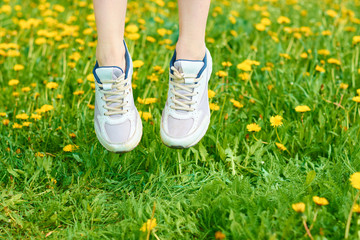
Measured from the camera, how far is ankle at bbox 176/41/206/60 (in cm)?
163

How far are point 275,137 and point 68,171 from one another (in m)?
0.97

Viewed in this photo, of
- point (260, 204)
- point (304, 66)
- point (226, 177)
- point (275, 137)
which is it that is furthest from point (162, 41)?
point (260, 204)

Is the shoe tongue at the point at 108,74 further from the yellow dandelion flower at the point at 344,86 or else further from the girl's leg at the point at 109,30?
the yellow dandelion flower at the point at 344,86

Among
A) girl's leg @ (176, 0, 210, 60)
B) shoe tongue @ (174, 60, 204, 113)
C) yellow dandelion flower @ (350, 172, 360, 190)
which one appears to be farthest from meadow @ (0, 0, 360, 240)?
girl's leg @ (176, 0, 210, 60)

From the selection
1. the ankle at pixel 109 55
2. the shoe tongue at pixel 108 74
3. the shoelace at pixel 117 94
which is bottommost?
the shoelace at pixel 117 94

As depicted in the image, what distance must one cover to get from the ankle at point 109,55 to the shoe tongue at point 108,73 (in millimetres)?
34

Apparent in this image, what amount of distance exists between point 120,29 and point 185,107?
0.40 metres

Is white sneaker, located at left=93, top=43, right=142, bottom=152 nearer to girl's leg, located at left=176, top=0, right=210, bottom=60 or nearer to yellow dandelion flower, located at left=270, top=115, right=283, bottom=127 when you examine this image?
girl's leg, located at left=176, top=0, right=210, bottom=60

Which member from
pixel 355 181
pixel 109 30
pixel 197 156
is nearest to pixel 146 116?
pixel 197 156

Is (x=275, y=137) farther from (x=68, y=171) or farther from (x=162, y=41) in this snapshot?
(x=162, y=41)

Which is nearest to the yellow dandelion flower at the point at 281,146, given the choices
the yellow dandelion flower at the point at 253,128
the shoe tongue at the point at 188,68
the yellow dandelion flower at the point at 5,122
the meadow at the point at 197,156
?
the meadow at the point at 197,156

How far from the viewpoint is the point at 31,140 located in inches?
77.1

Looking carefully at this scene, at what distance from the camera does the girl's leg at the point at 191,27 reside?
159 cm

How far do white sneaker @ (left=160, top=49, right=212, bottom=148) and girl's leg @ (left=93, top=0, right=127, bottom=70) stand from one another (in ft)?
0.77
